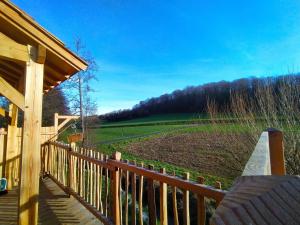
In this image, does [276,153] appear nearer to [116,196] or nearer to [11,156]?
[116,196]

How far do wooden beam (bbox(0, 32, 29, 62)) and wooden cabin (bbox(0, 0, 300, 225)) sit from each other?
1 centimetres

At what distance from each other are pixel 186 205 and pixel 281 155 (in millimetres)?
1278

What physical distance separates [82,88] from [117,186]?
16.4 m

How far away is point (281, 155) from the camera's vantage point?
1.64m

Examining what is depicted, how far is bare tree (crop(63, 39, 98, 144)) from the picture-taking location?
1952 cm

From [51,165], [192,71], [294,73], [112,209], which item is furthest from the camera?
[192,71]

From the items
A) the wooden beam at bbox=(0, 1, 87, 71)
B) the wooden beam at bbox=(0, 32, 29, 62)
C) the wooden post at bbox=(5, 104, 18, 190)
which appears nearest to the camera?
the wooden beam at bbox=(0, 32, 29, 62)

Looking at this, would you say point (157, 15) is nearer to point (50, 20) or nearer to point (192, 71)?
point (50, 20)

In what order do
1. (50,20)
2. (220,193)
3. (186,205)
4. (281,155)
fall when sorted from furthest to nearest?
(50,20)
(186,205)
(220,193)
(281,155)

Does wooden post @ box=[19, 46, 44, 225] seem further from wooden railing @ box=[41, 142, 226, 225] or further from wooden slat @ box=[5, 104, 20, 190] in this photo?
wooden slat @ box=[5, 104, 20, 190]

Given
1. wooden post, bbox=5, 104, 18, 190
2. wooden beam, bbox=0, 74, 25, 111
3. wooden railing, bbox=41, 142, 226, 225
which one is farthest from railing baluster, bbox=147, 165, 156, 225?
wooden post, bbox=5, 104, 18, 190

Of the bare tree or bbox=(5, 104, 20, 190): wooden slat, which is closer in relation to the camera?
bbox=(5, 104, 20, 190): wooden slat

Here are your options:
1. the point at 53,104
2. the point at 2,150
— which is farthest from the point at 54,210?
the point at 53,104

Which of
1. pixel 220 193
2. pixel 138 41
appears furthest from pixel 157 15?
pixel 220 193
